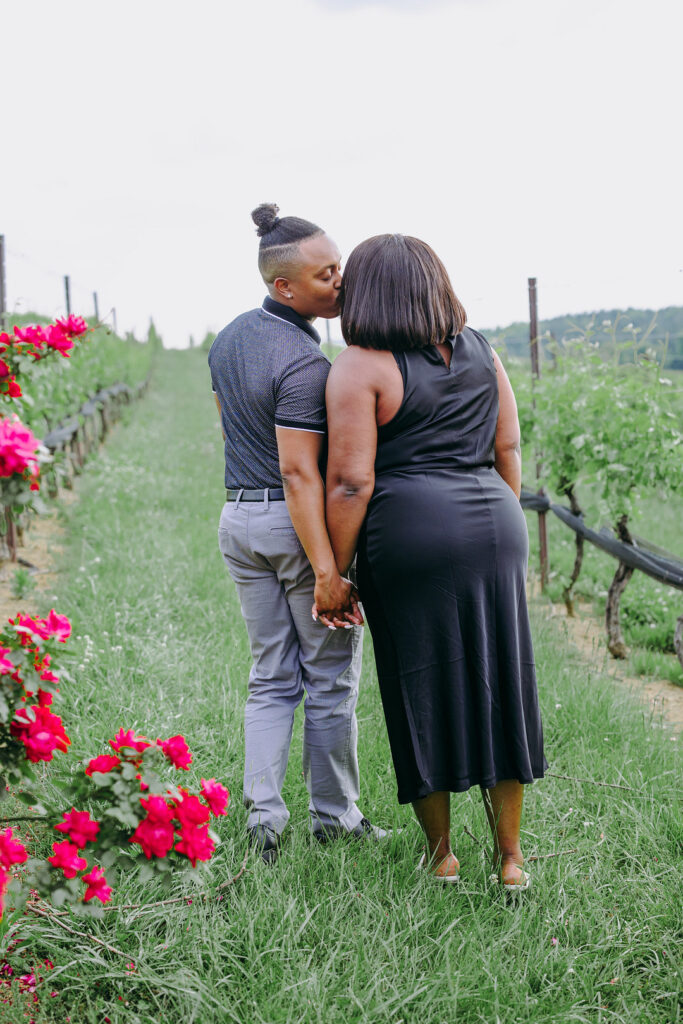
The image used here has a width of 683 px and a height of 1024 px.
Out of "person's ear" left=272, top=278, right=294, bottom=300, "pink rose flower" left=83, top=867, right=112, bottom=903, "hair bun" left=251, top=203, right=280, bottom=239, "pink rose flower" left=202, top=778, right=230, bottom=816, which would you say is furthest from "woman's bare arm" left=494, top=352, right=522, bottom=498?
"pink rose flower" left=83, top=867, right=112, bottom=903

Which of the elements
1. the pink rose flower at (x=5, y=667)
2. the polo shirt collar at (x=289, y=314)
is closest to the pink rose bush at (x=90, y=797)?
the pink rose flower at (x=5, y=667)

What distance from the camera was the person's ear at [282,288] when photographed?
A: 90.7 inches

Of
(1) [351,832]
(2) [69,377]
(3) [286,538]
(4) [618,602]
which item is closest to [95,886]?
(3) [286,538]

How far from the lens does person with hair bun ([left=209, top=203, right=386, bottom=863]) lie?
221 cm

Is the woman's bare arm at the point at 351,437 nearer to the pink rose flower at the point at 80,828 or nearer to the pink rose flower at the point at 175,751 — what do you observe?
the pink rose flower at the point at 175,751

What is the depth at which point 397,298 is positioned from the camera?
2.07 metres

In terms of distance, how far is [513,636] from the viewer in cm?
219

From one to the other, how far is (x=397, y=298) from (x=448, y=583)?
71 centimetres

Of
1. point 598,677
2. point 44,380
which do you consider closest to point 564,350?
point 598,677

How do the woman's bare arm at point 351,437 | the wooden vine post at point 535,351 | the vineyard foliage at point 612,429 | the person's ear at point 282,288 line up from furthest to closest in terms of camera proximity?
the wooden vine post at point 535,351 < the vineyard foliage at point 612,429 < the person's ear at point 282,288 < the woman's bare arm at point 351,437

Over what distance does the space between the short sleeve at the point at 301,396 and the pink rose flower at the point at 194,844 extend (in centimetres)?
106

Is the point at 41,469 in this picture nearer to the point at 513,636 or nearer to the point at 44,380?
the point at 513,636

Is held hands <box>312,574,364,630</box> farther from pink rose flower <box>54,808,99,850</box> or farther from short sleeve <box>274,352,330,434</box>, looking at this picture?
pink rose flower <box>54,808,99,850</box>

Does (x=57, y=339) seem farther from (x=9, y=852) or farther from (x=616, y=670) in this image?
(x=616, y=670)
